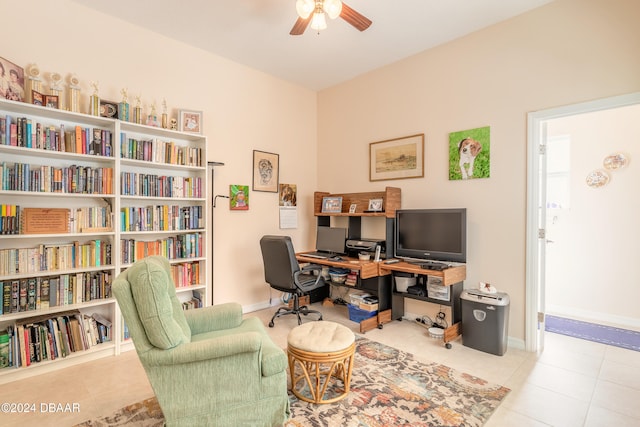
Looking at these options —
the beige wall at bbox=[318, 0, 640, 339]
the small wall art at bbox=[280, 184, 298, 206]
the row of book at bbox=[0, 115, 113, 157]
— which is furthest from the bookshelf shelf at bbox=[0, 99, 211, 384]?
the beige wall at bbox=[318, 0, 640, 339]

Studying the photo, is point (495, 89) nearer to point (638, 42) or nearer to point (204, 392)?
point (638, 42)

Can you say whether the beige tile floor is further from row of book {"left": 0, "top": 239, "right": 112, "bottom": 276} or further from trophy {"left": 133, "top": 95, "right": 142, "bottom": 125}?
trophy {"left": 133, "top": 95, "right": 142, "bottom": 125}

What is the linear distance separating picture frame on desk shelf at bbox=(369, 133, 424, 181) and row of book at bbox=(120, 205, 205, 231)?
216 centimetres

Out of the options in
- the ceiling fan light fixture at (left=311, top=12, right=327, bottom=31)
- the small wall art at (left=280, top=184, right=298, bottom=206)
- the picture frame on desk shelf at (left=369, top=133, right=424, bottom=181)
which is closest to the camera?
the ceiling fan light fixture at (left=311, top=12, right=327, bottom=31)

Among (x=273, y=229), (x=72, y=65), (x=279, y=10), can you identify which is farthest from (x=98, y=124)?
(x=273, y=229)

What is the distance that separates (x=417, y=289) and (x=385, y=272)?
14.5 inches

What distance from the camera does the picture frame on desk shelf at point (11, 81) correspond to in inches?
88.9

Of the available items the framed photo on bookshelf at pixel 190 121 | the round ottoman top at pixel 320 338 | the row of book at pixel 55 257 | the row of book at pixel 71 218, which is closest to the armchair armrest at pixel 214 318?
the round ottoman top at pixel 320 338

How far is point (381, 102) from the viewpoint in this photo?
3943 mm

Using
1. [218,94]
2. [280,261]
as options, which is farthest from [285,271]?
[218,94]

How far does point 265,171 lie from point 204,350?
2.83 m

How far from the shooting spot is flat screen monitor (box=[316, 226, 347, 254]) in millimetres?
3957

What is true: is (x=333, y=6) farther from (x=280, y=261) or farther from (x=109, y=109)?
(x=280, y=261)

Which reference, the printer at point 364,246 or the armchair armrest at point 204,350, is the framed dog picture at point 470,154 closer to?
the printer at point 364,246
